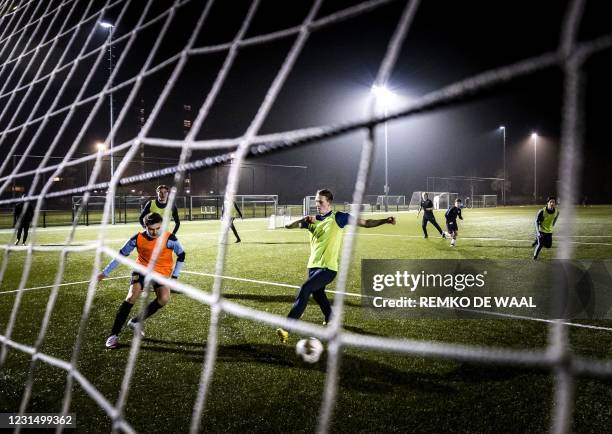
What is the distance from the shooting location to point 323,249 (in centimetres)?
447

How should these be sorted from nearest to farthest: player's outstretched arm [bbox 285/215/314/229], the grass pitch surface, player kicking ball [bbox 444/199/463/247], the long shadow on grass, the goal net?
the grass pitch surface, the long shadow on grass, player's outstretched arm [bbox 285/215/314/229], player kicking ball [bbox 444/199/463/247], the goal net

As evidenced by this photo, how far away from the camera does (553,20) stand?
7.70ft

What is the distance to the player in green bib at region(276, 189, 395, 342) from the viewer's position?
4.31 m

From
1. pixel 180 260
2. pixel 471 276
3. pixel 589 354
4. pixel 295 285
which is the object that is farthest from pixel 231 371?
pixel 471 276

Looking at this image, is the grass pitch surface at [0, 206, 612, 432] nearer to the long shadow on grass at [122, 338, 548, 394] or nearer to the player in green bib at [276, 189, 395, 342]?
the long shadow on grass at [122, 338, 548, 394]

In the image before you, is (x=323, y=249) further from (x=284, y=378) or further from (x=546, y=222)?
(x=546, y=222)

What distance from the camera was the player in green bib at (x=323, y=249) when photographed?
4.31m

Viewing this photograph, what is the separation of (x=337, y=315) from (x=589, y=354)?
3440 mm

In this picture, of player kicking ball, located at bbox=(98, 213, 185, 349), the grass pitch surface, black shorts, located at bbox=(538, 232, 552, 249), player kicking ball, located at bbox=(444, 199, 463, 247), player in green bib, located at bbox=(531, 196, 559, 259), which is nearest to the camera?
the grass pitch surface

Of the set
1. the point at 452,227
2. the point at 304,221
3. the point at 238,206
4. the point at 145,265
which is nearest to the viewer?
the point at 145,265

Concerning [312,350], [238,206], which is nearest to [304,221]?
[312,350]

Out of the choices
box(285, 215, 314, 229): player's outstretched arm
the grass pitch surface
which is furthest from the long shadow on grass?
box(285, 215, 314, 229): player's outstretched arm

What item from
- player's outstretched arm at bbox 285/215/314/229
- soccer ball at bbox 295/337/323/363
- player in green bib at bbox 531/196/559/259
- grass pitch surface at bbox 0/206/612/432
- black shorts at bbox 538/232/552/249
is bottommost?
grass pitch surface at bbox 0/206/612/432

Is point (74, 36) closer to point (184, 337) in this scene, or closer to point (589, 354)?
point (184, 337)
